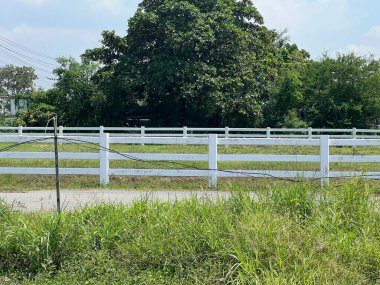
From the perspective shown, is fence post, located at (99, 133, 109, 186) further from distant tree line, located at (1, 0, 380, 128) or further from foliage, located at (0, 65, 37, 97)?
foliage, located at (0, 65, 37, 97)

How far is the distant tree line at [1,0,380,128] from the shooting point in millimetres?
29000

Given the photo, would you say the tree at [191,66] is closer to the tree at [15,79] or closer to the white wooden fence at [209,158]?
the white wooden fence at [209,158]

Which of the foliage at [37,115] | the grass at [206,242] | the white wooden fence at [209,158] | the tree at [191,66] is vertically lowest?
the grass at [206,242]

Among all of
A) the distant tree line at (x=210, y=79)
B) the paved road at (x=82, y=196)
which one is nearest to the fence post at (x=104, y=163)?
the paved road at (x=82, y=196)

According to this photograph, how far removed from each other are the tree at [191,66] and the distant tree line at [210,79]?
62 mm

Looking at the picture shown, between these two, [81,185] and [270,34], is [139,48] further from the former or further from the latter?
[81,185]

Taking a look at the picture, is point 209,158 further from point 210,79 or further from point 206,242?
point 210,79

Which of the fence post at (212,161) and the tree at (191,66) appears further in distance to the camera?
the tree at (191,66)

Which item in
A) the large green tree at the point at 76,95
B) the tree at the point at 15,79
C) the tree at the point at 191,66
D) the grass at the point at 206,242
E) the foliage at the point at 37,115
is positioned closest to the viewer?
the grass at the point at 206,242

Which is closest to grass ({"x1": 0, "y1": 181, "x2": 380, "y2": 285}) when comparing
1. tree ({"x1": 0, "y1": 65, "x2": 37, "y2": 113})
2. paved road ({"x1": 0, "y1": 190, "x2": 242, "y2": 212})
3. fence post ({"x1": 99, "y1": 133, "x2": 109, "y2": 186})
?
paved road ({"x1": 0, "y1": 190, "x2": 242, "y2": 212})

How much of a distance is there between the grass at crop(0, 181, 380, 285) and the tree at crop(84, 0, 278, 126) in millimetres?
22256

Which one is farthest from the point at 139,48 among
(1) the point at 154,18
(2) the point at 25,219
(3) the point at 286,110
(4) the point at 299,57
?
(2) the point at 25,219

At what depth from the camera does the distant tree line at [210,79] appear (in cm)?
2900

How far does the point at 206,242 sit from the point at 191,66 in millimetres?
23934
